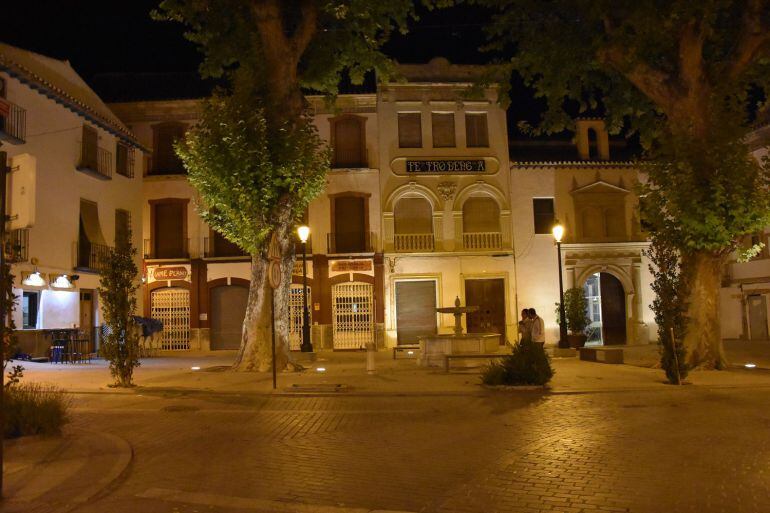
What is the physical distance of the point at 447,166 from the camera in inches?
1125

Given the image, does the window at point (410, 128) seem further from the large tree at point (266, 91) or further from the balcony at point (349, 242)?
the large tree at point (266, 91)

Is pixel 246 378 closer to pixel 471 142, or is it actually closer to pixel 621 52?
pixel 621 52

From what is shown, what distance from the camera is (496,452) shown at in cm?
765

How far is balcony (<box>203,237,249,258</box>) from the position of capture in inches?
1126

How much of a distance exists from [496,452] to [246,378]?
9605mm

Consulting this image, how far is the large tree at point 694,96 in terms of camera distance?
15281 millimetres

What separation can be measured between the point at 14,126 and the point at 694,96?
18869mm

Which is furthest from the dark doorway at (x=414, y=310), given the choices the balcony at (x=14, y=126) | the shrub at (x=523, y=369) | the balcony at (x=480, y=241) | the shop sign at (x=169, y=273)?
the balcony at (x=14, y=126)

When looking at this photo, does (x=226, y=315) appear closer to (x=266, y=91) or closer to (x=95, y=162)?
(x=95, y=162)

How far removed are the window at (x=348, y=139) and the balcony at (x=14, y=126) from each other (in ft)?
39.5

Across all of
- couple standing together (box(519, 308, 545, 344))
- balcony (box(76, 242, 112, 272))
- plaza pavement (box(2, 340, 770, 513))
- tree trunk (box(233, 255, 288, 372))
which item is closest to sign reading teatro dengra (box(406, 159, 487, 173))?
tree trunk (box(233, 255, 288, 372))

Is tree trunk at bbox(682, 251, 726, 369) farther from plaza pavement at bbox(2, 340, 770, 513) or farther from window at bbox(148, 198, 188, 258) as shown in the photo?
window at bbox(148, 198, 188, 258)

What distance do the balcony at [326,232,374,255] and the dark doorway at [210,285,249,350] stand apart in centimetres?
423

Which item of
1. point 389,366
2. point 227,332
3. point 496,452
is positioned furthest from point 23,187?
point 227,332
